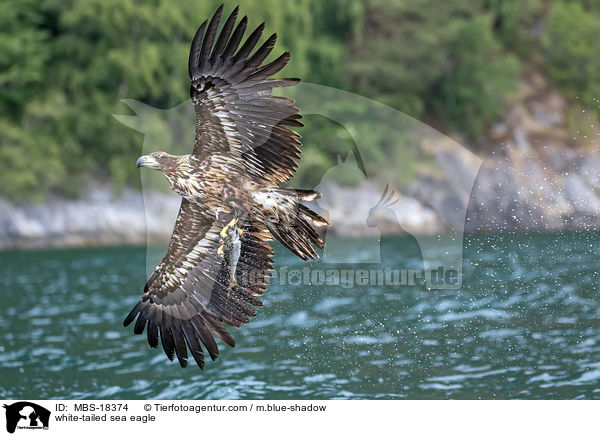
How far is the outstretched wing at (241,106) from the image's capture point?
7.87 m

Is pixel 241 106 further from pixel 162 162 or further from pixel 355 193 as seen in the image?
pixel 355 193

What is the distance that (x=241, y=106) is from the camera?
817cm

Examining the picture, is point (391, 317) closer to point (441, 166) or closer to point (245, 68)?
point (245, 68)

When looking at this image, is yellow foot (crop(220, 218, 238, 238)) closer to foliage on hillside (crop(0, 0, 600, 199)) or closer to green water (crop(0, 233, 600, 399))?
green water (crop(0, 233, 600, 399))

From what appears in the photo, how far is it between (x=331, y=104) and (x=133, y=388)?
2327cm

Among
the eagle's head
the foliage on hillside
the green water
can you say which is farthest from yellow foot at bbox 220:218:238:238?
the foliage on hillside

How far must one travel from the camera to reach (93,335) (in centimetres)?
1620

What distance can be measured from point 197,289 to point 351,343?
5.13 metres

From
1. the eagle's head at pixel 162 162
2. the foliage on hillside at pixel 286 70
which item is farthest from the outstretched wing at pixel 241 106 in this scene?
the foliage on hillside at pixel 286 70

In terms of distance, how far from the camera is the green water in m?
11.6

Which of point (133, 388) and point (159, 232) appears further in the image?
point (159, 232)

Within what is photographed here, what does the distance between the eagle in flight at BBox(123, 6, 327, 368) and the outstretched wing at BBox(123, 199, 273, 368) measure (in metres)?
0.01

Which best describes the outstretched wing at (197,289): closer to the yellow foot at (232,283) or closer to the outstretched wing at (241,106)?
the yellow foot at (232,283)
